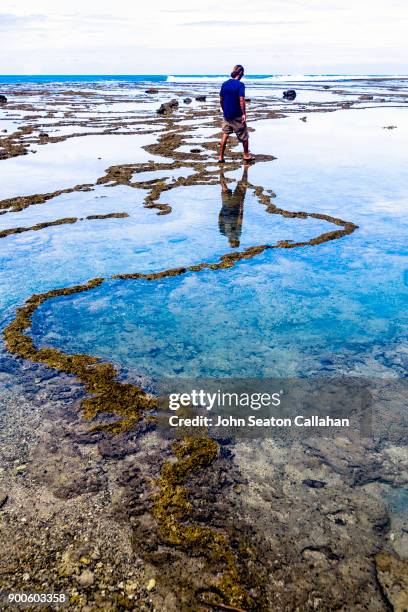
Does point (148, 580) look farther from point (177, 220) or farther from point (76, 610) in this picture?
point (177, 220)

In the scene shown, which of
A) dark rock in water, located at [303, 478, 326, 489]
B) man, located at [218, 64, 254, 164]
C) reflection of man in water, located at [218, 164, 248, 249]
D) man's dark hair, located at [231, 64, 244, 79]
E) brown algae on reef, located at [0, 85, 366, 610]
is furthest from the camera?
man, located at [218, 64, 254, 164]

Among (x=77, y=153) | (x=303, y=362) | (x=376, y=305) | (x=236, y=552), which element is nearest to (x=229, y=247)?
(x=376, y=305)

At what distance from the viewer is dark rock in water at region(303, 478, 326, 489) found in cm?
318

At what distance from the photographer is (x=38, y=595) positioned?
250cm

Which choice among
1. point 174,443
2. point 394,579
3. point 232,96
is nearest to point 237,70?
point 232,96

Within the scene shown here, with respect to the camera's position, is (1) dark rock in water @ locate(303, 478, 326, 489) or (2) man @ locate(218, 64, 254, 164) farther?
(2) man @ locate(218, 64, 254, 164)

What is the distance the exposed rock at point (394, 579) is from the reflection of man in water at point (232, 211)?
5.91 meters

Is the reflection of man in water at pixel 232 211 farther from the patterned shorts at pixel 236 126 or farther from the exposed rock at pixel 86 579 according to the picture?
the exposed rock at pixel 86 579

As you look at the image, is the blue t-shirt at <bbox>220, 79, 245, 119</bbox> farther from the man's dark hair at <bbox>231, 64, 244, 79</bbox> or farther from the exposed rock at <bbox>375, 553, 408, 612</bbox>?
the exposed rock at <bbox>375, 553, 408, 612</bbox>

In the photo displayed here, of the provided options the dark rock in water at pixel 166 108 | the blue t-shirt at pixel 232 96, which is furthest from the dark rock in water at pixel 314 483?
the dark rock in water at pixel 166 108

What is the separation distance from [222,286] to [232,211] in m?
4.25

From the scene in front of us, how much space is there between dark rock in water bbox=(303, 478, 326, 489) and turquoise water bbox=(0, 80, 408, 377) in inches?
51.7

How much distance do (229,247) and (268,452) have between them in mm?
4960

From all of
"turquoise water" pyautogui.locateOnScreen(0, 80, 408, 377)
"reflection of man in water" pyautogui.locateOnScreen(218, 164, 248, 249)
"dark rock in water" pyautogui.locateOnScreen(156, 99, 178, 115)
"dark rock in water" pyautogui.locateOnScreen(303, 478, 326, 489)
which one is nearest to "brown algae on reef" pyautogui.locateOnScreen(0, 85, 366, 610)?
"turquoise water" pyautogui.locateOnScreen(0, 80, 408, 377)
